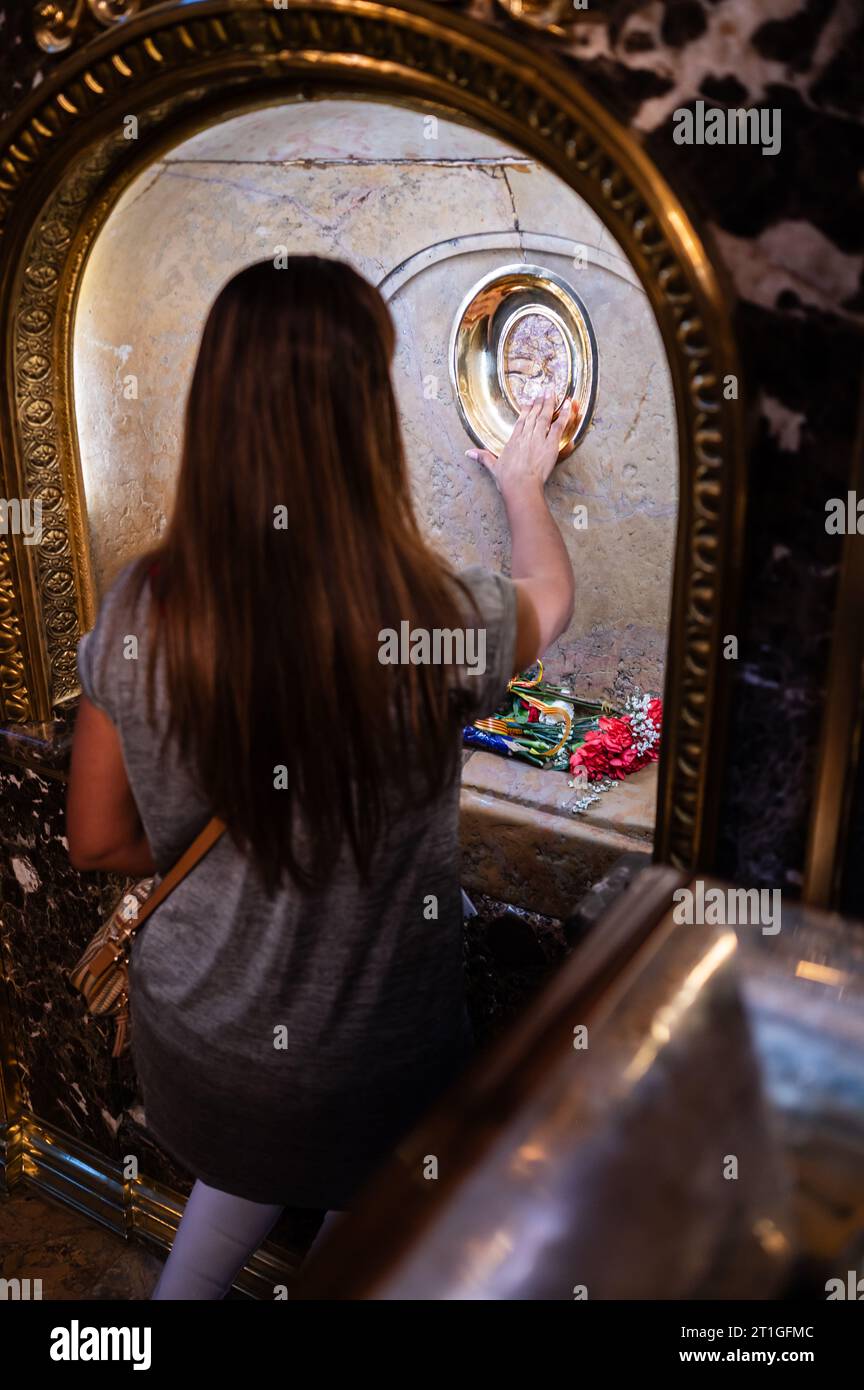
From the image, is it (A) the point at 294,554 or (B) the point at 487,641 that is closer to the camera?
(A) the point at 294,554

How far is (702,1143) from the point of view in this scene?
2.70 ft

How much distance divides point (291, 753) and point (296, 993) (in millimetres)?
363

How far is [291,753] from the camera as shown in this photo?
1.23 meters

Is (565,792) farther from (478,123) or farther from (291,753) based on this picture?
(478,123)

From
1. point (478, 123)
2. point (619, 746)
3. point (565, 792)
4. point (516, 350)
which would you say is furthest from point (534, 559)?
point (516, 350)

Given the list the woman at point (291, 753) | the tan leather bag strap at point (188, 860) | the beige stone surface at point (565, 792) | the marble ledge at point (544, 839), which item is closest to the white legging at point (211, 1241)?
the woman at point (291, 753)

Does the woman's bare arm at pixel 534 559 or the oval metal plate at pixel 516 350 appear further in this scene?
the oval metal plate at pixel 516 350

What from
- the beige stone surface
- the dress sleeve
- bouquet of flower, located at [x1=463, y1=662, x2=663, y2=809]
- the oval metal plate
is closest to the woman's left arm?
the dress sleeve

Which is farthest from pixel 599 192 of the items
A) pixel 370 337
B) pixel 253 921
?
pixel 253 921

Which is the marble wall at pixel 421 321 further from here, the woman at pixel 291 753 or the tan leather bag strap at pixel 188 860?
the tan leather bag strap at pixel 188 860

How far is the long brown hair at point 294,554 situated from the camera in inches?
45.6

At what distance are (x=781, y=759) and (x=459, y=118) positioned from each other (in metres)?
0.97

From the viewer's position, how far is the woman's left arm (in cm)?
131

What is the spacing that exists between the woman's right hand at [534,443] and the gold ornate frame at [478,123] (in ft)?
2.86
